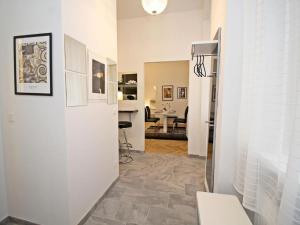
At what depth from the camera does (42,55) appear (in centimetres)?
157

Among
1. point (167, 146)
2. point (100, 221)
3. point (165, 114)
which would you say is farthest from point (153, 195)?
point (165, 114)

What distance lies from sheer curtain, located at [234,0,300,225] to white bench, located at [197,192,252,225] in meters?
0.10

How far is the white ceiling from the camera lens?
11.3ft

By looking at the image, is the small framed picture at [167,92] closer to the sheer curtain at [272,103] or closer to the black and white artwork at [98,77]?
the black and white artwork at [98,77]

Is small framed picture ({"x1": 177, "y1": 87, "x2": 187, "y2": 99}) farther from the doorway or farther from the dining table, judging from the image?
the dining table

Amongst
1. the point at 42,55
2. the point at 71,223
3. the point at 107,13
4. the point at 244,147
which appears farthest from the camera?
the point at 107,13

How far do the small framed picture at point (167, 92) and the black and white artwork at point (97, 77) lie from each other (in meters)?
5.96

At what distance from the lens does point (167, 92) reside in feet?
26.6

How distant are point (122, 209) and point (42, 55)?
1.96 meters

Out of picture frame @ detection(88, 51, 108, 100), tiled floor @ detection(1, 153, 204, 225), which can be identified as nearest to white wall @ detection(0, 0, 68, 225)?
picture frame @ detection(88, 51, 108, 100)

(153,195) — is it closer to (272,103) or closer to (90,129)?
(90,129)

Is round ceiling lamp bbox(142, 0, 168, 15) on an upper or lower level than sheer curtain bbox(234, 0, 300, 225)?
upper

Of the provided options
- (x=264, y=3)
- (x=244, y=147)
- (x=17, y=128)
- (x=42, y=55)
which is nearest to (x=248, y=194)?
(x=244, y=147)

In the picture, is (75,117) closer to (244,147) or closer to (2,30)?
(2,30)
